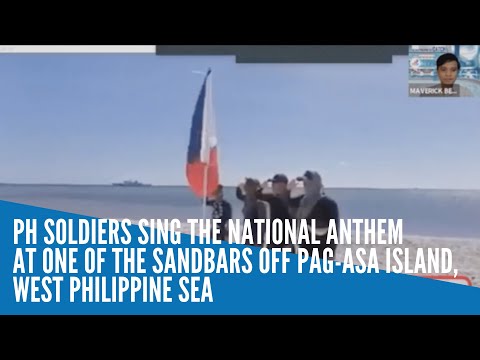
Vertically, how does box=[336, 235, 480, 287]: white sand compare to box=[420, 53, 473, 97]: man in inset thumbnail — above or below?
below

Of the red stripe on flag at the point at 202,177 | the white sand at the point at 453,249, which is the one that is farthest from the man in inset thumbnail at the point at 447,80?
the red stripe on flag at the point at 202,177

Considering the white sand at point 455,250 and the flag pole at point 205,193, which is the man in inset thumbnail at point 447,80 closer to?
the white sand at point 455,250

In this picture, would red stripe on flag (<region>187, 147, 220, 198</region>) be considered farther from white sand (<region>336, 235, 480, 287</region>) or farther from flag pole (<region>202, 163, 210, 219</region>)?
white sand (<region>336, 235, 480, 287</region>)

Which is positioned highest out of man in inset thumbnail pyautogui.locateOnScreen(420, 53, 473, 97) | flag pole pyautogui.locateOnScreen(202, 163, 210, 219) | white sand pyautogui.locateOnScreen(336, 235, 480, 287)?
man in inset thumbnail pyautogui.locateOnScreen(420, 53, 473, 97)

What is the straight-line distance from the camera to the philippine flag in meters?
4.18

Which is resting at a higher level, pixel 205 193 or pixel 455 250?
pixel 205 193

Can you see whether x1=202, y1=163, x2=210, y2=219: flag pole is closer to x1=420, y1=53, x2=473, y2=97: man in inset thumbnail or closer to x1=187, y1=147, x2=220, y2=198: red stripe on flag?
x1=187, y1=147, x2=220, y2=198: red stripe on flag

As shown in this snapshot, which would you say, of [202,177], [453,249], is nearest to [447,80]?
[453,249]

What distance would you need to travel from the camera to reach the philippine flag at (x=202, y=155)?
4.18 metres

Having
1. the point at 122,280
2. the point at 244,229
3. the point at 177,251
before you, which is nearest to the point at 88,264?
the point at 122,280

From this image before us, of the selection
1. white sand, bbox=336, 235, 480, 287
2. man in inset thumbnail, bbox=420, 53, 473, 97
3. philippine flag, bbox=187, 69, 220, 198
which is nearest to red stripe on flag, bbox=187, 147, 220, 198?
philippine flag, bbox=187, 69, 220, 198

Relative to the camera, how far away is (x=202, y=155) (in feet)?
13.7

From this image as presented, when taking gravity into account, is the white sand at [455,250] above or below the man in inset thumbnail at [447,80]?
below

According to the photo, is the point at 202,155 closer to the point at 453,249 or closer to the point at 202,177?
the point at 202,177
